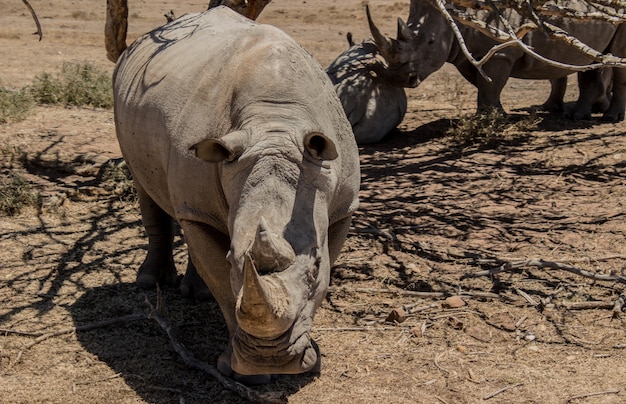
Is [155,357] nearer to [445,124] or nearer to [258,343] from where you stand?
[258,343]

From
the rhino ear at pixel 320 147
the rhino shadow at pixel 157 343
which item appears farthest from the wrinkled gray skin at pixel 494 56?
the rhino ear at pixel 320 147

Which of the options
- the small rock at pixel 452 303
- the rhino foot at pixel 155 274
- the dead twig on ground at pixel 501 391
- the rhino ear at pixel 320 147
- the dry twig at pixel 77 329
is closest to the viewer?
the rhino ear at pixel 320 147

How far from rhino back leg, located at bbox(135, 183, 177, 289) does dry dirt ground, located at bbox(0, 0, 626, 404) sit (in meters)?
0.15

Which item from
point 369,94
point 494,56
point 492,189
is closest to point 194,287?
point 492,189

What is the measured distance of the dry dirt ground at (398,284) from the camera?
427 cm

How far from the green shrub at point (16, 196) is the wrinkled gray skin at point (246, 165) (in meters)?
1.70

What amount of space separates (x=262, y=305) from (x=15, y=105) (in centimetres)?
668

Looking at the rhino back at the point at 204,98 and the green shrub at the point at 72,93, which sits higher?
the rhino back at the point at 204,98

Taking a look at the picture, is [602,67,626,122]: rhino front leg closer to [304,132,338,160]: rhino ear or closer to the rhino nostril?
the rhino nostril

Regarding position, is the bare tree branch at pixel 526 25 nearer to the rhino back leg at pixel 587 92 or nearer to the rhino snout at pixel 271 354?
the rhino snout at pixel 271 354

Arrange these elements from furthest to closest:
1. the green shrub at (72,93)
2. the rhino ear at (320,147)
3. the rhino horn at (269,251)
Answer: the green shrub at (72,93) → the rhino ear at (320,147) → the rhino horn at (269,251)

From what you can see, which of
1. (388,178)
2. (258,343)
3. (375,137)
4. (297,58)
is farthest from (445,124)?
(258,343)

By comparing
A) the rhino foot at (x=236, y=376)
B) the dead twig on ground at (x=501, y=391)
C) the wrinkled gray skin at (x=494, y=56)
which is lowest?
the rhino foot at (x=236, y=376)

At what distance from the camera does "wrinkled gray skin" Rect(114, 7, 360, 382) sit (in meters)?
3.25
